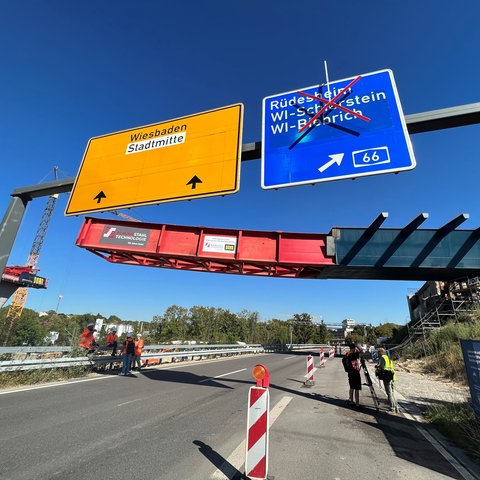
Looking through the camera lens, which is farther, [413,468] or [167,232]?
[167,232]

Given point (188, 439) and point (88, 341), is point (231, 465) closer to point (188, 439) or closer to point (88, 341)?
point (188, 439)

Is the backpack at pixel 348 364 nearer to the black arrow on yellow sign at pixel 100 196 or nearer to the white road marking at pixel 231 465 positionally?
the white road marking at pixel 231 465

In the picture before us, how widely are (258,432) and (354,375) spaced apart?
16.6 ft

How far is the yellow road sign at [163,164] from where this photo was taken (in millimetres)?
4562

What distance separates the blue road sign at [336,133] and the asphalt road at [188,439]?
4.03 m

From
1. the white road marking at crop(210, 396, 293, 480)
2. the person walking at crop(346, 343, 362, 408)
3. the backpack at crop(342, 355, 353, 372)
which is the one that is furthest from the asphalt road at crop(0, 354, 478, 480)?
the backpack at crop(342, 355, 353, 372)

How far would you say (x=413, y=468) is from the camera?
13.2 feet

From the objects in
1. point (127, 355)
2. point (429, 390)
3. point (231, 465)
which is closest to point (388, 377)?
point (429, 390)

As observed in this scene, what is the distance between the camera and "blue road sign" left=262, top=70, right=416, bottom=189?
3805mm

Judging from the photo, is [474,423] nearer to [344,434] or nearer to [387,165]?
[344,434]

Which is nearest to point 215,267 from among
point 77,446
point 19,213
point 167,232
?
point 167,232

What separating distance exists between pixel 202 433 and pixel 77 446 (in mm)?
2038

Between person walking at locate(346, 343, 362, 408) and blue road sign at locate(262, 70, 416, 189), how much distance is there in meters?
6.14

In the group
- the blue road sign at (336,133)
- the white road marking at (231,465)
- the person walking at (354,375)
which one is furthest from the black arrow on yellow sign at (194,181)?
the person walking at (354,375)
